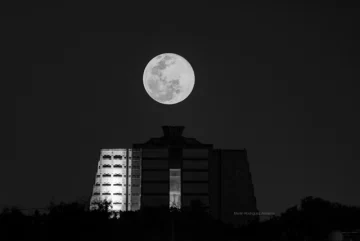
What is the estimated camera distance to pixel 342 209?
151 meters

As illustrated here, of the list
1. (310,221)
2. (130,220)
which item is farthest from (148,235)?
(310,221)

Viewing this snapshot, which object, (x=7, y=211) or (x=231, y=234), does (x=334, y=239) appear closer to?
(x=7, y=211)

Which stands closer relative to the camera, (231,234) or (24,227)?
(24,227)

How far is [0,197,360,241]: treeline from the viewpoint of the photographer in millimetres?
106062

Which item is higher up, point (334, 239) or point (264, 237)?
point (264, 237)

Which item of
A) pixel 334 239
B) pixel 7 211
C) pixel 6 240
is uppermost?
pixel 7 211

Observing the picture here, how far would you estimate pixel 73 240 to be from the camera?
10362cm

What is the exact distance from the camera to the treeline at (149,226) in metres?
106

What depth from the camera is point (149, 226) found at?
134375mm

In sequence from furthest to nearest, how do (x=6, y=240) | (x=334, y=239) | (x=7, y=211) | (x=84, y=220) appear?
(x=7, y=211), (x=84, y=220), (x=6, y=240), (x=334, y=239)

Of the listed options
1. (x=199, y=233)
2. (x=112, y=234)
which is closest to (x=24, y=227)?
(x=112, y=234)

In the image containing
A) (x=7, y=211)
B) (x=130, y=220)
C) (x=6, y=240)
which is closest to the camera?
(x=6, y=240)

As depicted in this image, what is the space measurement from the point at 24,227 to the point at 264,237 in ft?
162

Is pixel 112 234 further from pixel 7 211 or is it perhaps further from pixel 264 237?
pixel 264 237
